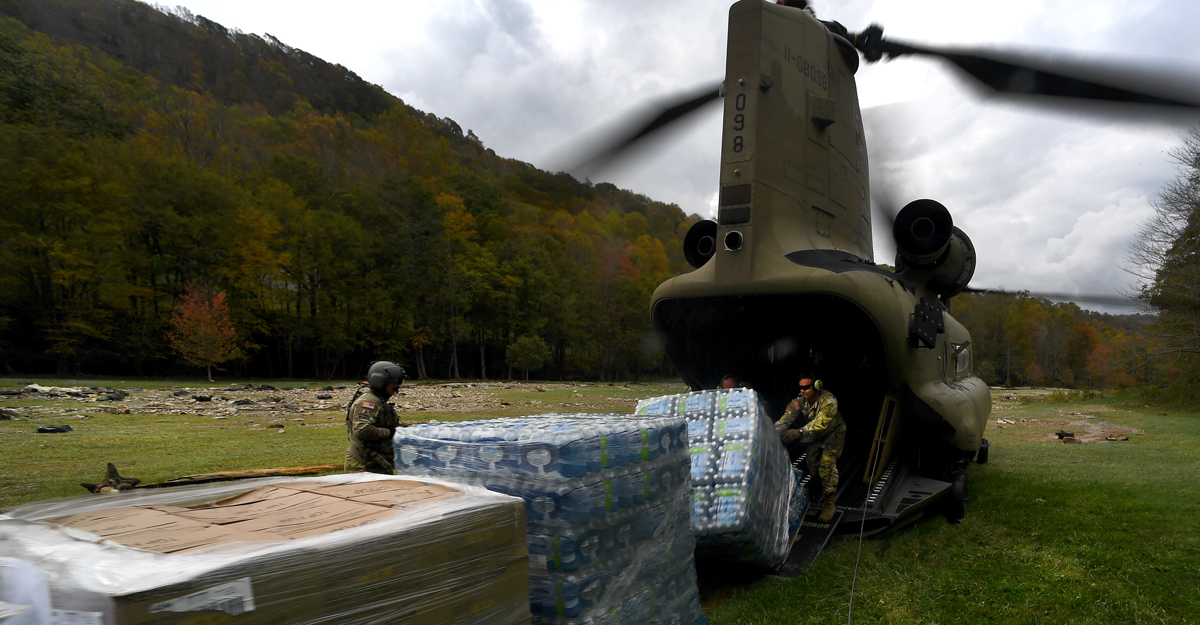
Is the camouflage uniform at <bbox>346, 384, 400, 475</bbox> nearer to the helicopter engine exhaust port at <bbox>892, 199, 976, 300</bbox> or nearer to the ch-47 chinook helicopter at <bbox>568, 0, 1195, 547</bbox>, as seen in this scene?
the ch-47 chinook helicopter at <bbox>568, 0, 1195, 547</bbox>

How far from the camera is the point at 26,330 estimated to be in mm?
28859

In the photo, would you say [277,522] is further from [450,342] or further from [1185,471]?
[450,342]

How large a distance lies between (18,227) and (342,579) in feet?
118

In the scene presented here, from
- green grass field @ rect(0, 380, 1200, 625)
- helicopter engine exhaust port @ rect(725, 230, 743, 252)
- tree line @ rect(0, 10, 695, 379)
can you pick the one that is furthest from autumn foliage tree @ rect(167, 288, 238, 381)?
helicopter engine exhaust port @ rect(725, 230, 743, 252)

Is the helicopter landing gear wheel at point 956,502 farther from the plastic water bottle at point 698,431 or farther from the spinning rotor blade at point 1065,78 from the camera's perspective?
the spinning rotor blade at point 1065,78

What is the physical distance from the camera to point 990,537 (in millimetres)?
5930

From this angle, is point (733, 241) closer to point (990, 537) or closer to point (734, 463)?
point (734, 463)

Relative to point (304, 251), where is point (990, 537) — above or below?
below

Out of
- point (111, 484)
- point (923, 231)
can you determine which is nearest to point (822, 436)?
point (923, 231)

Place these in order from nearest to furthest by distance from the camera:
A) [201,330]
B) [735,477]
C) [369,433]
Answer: [735,477], [369,433], [201,330]

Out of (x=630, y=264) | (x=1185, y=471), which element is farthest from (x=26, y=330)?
(x=1185, y=471)

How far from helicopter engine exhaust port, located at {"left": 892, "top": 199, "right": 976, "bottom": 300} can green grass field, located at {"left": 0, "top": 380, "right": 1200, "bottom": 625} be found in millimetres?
2683

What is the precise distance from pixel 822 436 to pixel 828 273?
1.59 metres

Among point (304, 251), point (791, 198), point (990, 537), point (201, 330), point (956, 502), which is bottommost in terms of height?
point (990, 537)
